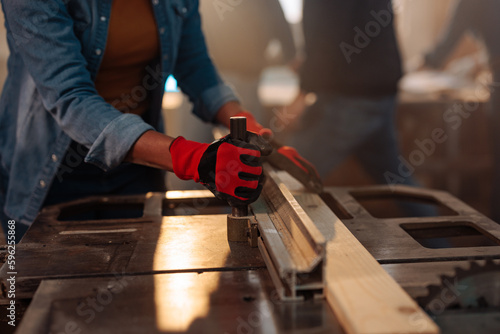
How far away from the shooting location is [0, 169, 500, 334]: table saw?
2.69 ft

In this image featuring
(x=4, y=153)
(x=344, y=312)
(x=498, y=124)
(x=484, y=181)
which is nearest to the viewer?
(x=344, y=312)

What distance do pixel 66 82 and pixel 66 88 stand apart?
0.05 feet

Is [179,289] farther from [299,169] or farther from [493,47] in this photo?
[493,47]

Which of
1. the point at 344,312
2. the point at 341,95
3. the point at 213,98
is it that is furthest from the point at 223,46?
the point at 344,312

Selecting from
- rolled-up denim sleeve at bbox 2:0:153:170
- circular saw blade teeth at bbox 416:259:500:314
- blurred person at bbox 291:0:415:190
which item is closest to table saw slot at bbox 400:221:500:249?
circular saw blade teeth at bbox 416:259:500:314

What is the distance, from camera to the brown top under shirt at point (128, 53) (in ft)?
4.77

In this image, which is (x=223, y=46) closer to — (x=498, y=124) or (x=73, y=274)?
(x=498, y=124)

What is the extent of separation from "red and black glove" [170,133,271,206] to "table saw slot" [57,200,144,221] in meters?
0.48

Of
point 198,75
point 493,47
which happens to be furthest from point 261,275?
point 493,47

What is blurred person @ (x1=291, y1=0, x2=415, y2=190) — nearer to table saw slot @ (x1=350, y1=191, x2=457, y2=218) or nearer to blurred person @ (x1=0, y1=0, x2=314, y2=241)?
table saw slot @ (x1=350, y1=191, x2=457, y2=218)

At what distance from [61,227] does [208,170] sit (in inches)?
17.8

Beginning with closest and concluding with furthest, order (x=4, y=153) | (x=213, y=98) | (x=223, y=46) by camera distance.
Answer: (x=4, y=153), (x=213, y=98), (x=223, y=46)

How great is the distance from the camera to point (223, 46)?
2.88 metres

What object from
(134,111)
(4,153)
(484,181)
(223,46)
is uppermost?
(223,46)
